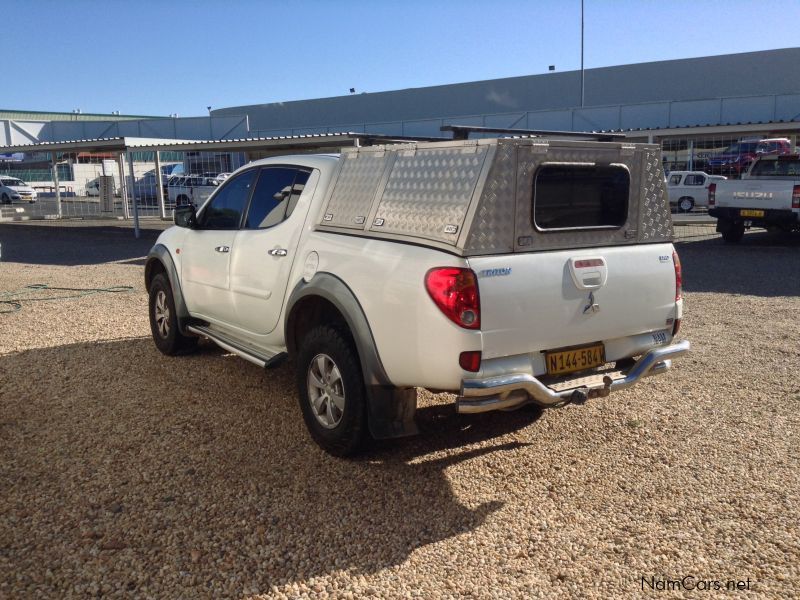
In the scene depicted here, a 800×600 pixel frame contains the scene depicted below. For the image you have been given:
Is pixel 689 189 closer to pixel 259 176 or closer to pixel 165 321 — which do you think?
pixel 165 321

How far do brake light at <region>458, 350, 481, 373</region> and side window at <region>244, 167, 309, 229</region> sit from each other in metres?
2.06

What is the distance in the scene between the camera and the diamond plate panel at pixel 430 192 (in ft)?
12.4

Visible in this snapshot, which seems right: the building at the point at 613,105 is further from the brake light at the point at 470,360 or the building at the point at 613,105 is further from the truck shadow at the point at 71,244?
the brake light at the point at 470,360

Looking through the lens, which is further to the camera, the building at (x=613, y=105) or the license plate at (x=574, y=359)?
the building at (x=613, y=105)

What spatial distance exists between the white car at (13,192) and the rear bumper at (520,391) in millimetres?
40539

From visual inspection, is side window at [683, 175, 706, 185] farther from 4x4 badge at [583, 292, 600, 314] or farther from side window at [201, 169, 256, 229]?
4x4 badge at [583, 292, 600, 314]

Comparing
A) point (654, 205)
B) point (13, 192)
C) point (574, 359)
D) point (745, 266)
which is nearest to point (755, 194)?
point (745, 266)

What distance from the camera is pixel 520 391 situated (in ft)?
12.6

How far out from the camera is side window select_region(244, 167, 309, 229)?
518 cm

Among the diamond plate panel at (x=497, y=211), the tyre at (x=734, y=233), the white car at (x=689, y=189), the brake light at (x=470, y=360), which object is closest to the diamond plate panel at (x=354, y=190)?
the diamond plate panel at (x=497, y=211)

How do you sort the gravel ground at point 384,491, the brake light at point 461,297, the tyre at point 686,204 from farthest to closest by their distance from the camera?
the tyre at point 686,204 < the brake light at point 461,297 < the gravel ground at point 384,491

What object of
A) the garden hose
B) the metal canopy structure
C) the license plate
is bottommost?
the garden hose

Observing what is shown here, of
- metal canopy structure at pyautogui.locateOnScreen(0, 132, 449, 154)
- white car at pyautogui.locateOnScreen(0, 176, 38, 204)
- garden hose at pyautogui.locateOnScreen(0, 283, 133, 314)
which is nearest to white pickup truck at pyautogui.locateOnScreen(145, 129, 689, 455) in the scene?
garden hose at pyautogui.locateOnScreen(0, 283, 133, 314)

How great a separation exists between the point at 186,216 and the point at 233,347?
1472 mm
